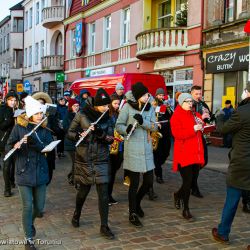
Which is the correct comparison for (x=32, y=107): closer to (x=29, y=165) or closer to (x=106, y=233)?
(x=29, y=165)

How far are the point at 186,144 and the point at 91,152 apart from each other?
4.96 feet

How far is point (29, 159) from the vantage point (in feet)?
15.5

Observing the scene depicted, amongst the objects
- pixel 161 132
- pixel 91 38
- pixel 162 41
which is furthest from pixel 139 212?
pixel 91 38

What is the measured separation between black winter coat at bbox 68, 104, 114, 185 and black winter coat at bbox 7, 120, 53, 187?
55 centimetres

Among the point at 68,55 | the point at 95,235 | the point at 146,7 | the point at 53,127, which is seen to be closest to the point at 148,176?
the point at 95,235

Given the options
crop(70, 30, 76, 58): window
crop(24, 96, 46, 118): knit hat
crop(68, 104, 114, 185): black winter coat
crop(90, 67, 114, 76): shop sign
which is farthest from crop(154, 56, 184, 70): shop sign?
crop(24, 96, 46, 118): knit hat

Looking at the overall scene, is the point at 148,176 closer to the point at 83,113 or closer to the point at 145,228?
the point at 145,228

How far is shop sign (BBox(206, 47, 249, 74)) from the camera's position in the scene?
15.6 meters

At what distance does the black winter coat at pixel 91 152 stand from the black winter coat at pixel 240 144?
Result: 1.41m

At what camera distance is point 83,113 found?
5.39 metres

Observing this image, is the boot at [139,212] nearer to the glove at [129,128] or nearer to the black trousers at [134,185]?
the black trousers at [134,185]

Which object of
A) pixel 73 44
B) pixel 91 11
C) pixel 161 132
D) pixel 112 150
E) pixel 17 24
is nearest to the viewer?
pixel 112 150

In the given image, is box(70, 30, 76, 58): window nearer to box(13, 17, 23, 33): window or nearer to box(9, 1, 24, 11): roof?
box(9, 1, 24, 11): roof

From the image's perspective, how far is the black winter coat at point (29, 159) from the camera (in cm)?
468
